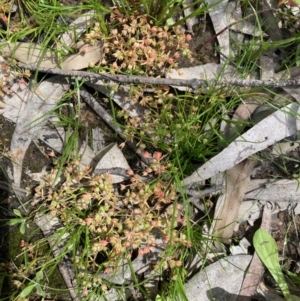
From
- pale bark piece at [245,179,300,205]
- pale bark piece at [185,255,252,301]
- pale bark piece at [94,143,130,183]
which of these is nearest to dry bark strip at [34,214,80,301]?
pale bark piece at [94,143,130,183]

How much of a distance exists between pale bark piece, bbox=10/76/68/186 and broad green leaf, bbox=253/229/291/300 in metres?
1.32

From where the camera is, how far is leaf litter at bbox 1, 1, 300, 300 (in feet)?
7.20

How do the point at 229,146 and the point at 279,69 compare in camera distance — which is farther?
the point at 279,69

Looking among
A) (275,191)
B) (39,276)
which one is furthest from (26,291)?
(275,191)

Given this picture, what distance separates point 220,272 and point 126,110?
3.34ft

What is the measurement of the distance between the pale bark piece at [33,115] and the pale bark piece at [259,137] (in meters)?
0.83

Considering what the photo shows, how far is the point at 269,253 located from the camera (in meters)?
2.29

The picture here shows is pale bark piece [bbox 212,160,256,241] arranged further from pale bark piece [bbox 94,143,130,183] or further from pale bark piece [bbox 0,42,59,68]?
pale bark piece [bbox 0,42,59,68]

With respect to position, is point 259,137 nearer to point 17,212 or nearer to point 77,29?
point 77,29

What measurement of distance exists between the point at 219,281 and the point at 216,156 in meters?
0.69

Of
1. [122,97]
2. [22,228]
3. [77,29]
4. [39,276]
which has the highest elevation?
[77,29]

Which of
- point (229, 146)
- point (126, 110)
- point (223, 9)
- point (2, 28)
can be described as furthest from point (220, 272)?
point (2, 28)

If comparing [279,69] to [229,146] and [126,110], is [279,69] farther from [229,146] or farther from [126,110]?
[126,110]

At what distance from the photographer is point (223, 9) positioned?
2332 millimetres
